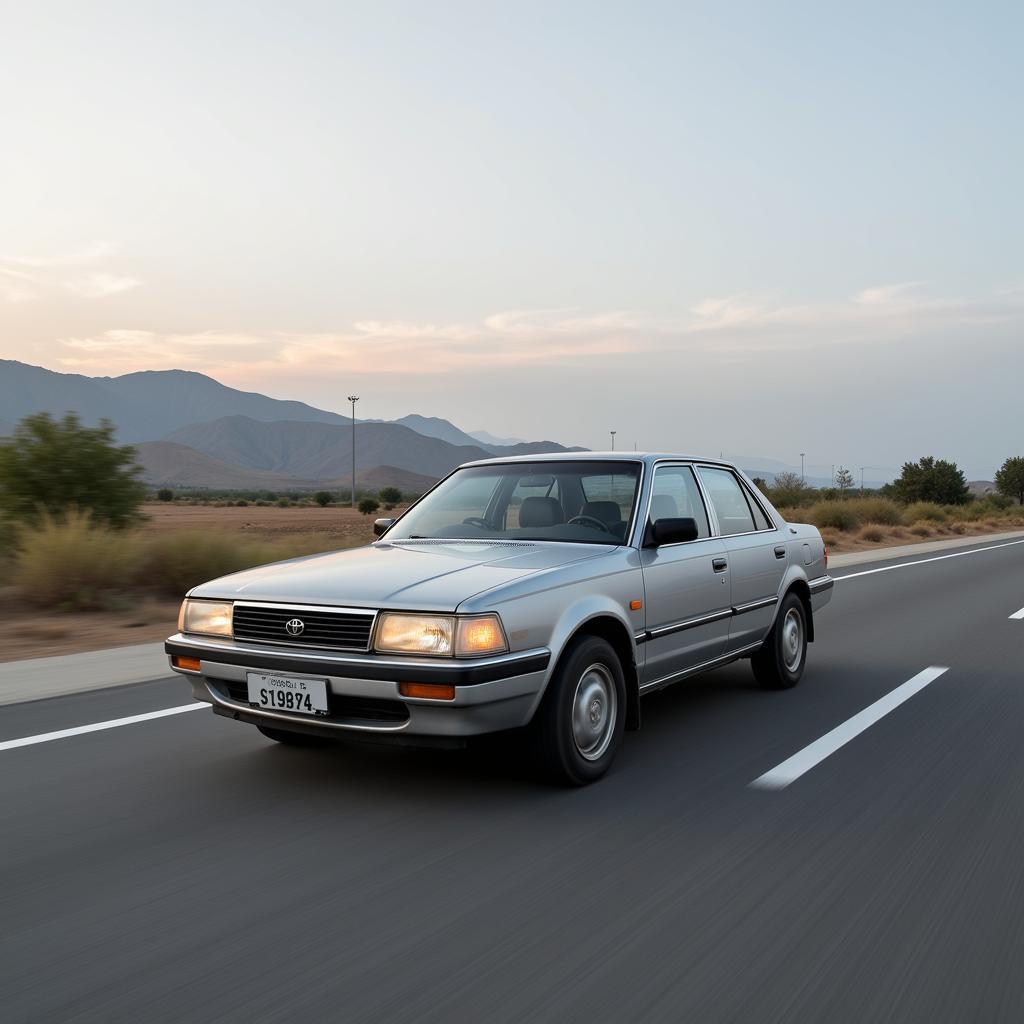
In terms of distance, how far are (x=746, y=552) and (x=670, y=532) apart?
4.82 feet

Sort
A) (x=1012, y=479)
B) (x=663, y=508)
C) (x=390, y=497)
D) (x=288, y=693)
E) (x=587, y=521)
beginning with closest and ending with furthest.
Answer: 1. (x=288, y=693)
2. (x=587, y=521)
3. (x=663, y=508)
4. (x=390, y=497)
5. (x=1012, y=479)

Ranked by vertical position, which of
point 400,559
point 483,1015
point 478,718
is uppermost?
point 400,559

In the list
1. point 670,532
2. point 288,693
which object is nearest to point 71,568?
point 288,693

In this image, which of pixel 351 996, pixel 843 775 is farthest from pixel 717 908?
pixel 843 775

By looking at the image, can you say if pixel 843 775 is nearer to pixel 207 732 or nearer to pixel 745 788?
pixel 745 788

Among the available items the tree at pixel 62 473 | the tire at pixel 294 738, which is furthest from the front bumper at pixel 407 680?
the tree at pixel 62 473

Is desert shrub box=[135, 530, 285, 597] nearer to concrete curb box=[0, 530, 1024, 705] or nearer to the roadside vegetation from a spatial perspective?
the roadside vegetation

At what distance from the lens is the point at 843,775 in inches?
212

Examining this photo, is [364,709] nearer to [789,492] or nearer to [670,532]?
[670,532]

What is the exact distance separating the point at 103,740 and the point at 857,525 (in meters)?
35.8

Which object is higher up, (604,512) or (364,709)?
(604,512)

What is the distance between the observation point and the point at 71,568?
12266 millimetres

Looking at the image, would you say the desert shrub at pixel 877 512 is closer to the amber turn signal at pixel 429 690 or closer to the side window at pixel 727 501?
Answer: the side window at pixel 727 501

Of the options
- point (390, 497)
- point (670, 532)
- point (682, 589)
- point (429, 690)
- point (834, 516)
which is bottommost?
point (429, 690)
